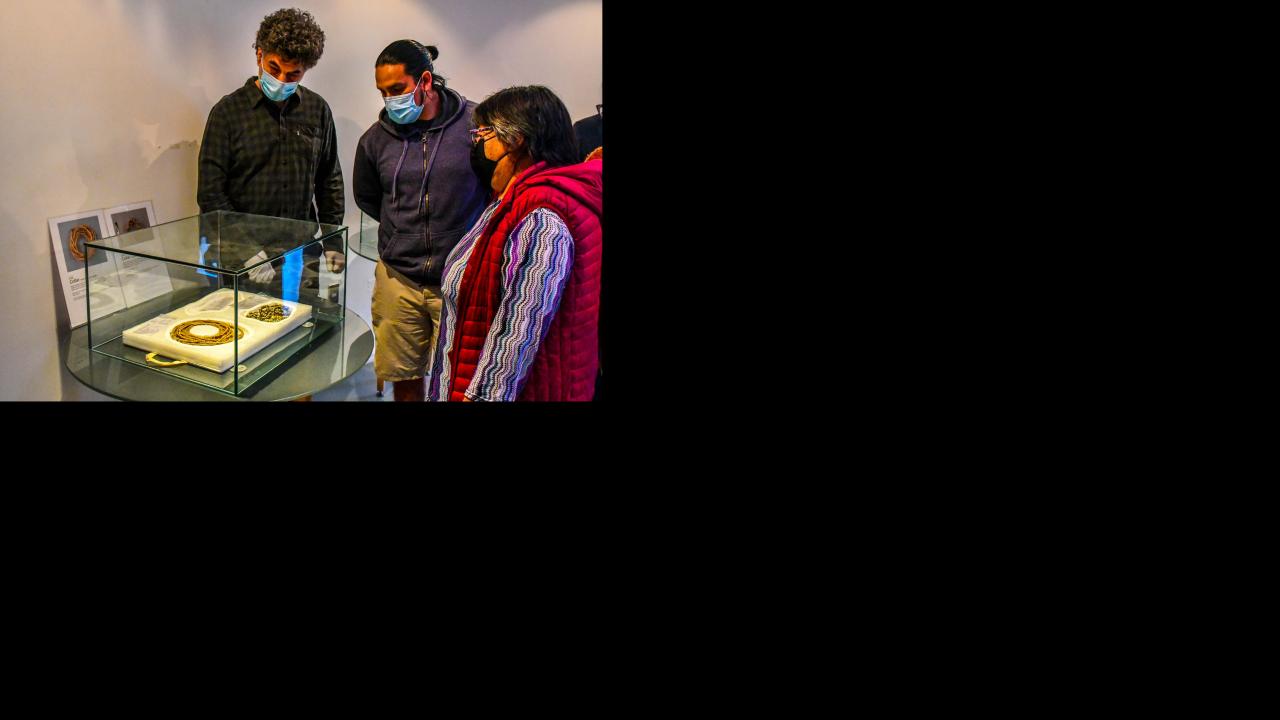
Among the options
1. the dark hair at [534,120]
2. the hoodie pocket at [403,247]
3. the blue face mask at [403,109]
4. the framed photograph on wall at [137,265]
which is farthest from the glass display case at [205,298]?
the dark hair at [534,120]

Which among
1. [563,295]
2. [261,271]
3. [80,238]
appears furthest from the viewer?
[563,295]

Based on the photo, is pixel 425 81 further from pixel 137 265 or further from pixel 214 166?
pixel 137 265

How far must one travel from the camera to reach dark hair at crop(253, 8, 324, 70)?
3.74 ft

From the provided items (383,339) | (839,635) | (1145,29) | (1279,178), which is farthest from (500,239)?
(1279,178)

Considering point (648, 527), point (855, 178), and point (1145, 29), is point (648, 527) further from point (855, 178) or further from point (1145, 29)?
point (1145, 29)

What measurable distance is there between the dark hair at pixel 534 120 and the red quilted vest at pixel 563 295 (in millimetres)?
32

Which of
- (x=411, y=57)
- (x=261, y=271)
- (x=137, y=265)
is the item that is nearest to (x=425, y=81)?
(x=411, y=57)

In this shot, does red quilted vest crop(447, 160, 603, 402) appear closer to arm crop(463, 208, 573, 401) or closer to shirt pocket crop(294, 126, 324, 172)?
arm crop(463, 208, 573, 401)

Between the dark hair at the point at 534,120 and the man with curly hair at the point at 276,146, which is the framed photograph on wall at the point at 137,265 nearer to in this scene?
the man with curly hair at the point at 276,146

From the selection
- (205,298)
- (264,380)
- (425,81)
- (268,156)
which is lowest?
(264,380)

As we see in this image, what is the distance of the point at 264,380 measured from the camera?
1.21 metres

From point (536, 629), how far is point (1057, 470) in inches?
23.6

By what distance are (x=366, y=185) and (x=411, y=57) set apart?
213mm

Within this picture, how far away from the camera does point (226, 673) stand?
32.5 inches
